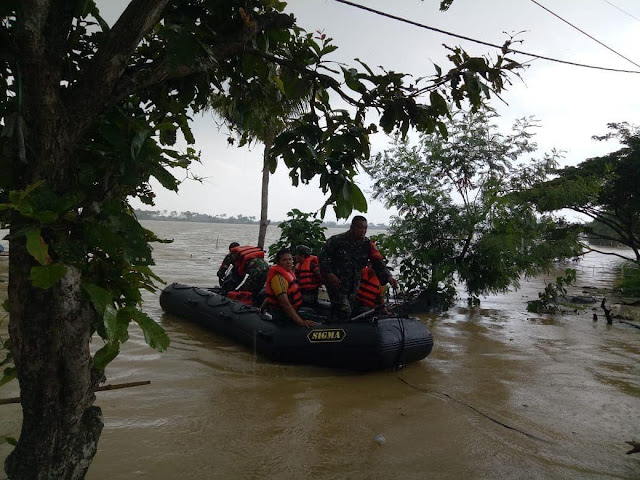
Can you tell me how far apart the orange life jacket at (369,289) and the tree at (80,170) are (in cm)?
482

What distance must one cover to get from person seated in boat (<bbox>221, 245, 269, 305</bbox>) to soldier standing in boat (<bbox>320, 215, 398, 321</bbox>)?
2096mm

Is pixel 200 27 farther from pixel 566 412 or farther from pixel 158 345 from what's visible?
pixel 566 412

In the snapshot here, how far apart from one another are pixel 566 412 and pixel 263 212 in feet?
39.1

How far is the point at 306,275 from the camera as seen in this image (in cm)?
741

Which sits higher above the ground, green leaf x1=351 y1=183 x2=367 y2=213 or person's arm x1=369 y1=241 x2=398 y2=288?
green leaf x1=351 y1=183 x2=367 y2=213

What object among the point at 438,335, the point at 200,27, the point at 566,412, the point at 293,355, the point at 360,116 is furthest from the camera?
the point at 438,335

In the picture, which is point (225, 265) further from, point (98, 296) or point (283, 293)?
point (98, 296)

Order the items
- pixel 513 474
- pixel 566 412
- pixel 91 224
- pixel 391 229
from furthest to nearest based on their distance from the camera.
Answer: pixel 391 229 → pixel 566 412 → pixel 513 474 → pixel 91 224

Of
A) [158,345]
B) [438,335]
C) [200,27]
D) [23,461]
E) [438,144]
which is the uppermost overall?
[438,144]

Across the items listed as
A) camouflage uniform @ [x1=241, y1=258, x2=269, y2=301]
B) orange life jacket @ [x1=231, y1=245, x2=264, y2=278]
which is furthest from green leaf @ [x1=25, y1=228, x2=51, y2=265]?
orange life jacket @ [x1=231, y1=245, x2=264, y2=278]

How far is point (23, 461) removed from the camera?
200 centimetres

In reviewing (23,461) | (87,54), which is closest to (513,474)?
(23,461)

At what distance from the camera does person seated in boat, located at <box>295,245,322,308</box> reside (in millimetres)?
7367

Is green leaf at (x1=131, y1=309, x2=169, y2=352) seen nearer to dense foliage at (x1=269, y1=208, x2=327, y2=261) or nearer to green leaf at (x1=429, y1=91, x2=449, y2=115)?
green leaf at (x1=429, y1=91, x2=449, y2=115)
